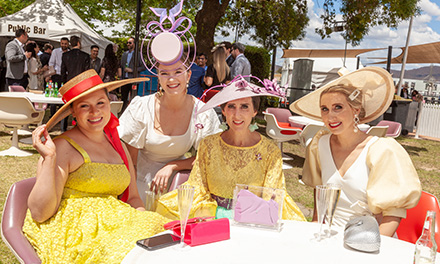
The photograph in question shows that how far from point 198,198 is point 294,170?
15.8ft

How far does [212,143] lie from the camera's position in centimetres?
254

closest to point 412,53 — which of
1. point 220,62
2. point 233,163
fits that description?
point 220,62

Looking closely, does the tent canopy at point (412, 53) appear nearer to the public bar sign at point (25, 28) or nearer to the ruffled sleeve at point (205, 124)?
the public bar sign at point (25, 28)

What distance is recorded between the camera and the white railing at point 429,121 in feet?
44.5

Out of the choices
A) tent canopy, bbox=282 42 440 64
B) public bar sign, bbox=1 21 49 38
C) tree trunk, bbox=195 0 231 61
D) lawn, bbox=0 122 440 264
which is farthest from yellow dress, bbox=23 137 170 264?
public bar sign, bbox=1 21 49 38

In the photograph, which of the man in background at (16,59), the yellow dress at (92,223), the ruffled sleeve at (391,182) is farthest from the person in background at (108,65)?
the ruffled sleeve at (391,182)

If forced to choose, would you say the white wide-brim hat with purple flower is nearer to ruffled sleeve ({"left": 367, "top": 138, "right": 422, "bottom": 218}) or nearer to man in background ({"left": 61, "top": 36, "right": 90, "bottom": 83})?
ruffled sleeve ({"left": 367, "top": 138, "right": 422, "bottom": 218})

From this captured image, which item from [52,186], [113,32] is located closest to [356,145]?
[52,186]

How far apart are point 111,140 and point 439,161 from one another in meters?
9.01

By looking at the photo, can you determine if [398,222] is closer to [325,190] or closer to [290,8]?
[325,190]

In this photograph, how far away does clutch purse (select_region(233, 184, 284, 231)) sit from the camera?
171 centimetres

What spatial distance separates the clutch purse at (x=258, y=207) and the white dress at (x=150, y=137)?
129cm

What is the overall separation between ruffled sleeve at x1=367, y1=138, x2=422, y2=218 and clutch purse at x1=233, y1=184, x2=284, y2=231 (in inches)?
27.6

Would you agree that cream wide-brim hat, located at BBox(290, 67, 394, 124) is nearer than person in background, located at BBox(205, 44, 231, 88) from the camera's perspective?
Yes
